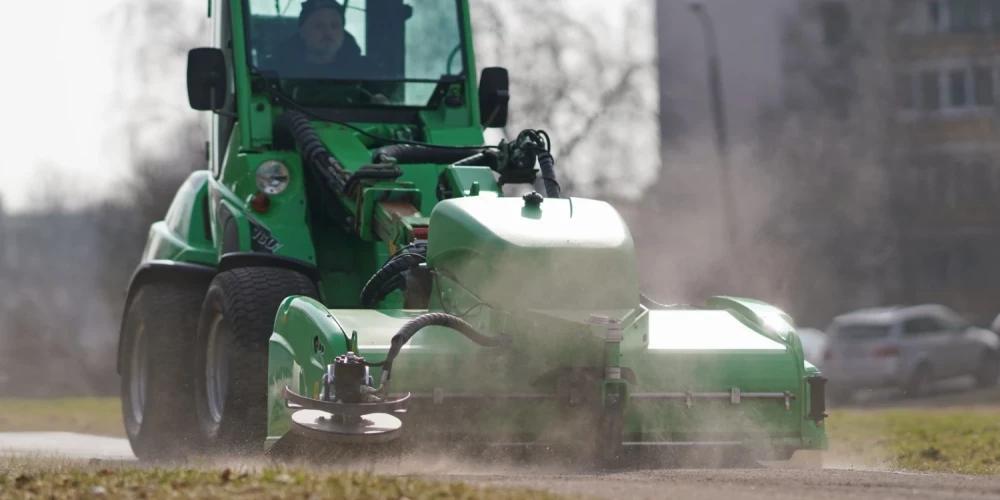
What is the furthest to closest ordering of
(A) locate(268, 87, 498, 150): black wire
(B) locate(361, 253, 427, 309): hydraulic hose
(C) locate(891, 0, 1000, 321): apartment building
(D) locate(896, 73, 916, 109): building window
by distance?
(D) locate(896, 73, 916, 109): building window < (C) locate(891, 0, 1000, 321): apartment building < (A) locate(268, 87, 498, 150): black wire < (B) locate(361, 253, 427, 309): hydraulic hose

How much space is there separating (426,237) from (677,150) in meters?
34.3

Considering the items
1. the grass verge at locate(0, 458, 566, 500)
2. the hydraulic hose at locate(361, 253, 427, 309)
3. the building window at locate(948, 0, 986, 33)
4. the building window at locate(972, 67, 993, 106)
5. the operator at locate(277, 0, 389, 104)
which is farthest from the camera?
the building window at locate(948, 0, 986, 33)

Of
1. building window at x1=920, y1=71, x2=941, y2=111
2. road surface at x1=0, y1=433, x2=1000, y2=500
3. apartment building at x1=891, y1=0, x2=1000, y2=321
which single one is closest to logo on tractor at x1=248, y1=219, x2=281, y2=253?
road surface at x1=0, y1=433, x2=1000, y2=500

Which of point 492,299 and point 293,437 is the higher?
point 492,299

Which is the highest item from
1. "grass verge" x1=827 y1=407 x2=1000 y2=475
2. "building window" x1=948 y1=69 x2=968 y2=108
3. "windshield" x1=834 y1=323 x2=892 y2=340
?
"building window" x1=948 y1=69 x2=968 y2=108

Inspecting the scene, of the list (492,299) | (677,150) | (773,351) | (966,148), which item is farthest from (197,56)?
(966,148)

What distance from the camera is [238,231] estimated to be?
1175 centimetres

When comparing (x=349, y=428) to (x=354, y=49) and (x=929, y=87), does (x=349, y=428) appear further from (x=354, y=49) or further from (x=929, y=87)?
(x=929, y=87)

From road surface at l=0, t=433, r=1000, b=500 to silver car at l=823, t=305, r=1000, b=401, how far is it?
65.7ft

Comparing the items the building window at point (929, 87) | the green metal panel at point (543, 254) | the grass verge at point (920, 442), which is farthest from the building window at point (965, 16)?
the green metal panel at point (543, 254)

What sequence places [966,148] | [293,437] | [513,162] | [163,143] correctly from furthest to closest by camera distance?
[966,148] < [163,143] < [513,162] < [293,437]

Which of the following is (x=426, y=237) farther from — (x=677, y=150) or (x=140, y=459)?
(x=677, y=150)

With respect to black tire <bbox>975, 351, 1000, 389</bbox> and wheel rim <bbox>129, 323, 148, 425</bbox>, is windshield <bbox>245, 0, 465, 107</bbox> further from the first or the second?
black tire <bbox>975, 351, 1000, 389</bbox>

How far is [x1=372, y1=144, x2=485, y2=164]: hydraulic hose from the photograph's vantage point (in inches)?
466
